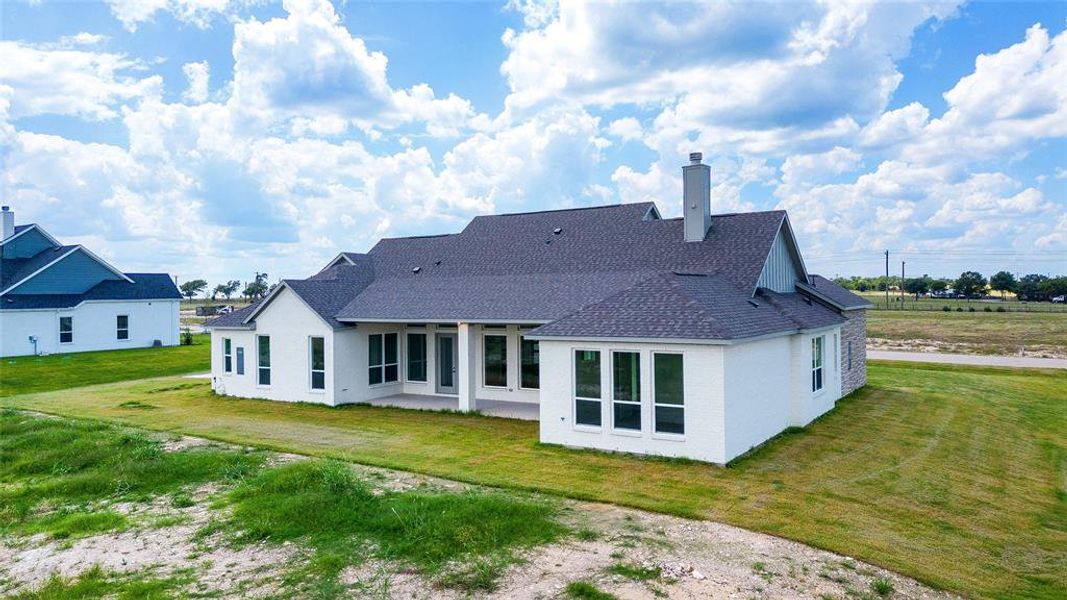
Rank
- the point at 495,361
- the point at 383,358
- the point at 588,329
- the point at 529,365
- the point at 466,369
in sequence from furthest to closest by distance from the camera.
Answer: the point at 383,358
the point at 495,361
the point at 529,365
the point at 466,369
the point at 588,329

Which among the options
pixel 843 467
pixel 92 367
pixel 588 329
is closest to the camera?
pixel 843 467

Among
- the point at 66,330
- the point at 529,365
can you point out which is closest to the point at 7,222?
the point at 66,330

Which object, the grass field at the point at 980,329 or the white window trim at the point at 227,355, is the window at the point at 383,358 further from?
the grass field at the point at 980,329

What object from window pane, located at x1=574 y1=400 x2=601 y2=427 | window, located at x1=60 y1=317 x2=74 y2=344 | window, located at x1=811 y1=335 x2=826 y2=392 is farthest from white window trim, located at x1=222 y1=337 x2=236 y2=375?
window, located at x1=60 y1=317 x2=74 y2=344

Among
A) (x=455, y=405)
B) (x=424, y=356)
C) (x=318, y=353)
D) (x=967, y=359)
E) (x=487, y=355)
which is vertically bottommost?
(x=967, y=359)

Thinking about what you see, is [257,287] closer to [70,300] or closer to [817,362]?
[70,300]

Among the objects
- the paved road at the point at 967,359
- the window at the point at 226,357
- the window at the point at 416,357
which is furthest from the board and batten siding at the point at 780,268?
the window at the point at 226,357
